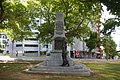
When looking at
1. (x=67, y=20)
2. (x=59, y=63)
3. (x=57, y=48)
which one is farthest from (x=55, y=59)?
(x=67, y=20)

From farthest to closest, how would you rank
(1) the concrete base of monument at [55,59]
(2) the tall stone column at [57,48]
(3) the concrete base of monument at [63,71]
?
(2) the tall stone column at [57,48]
(1) the concrete base of monument at [55,59]
(3) the concrete base of monument at [63,71]

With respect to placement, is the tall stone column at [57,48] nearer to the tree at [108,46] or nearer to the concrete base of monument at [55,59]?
the concrete base of monument at [55,59]

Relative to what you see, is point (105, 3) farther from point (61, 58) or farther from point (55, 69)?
point (61, 58)

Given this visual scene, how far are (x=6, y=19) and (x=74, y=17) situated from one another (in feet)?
40.2

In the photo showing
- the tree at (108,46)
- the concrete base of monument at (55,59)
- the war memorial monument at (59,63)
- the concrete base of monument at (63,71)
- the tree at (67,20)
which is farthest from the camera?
the tree at (108,46)

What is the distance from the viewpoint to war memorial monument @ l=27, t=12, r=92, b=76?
59.1 feet

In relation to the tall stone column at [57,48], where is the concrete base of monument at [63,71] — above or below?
below

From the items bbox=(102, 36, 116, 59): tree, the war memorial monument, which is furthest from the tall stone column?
bbox=(102, 36, 116, 59): tree

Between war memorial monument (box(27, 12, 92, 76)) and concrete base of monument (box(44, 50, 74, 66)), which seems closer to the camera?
war memorial monument (box(27, 12, 92, 76))

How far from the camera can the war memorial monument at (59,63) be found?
709 inches

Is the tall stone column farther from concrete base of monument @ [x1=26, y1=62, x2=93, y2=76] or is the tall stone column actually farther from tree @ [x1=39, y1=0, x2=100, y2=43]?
tree @ [x1=39, y1=0, x2=100, y2=43]

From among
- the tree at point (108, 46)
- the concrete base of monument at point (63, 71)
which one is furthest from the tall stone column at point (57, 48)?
the tree at point (108, 46)

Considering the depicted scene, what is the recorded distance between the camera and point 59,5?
3491cm

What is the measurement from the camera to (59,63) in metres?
21.3
